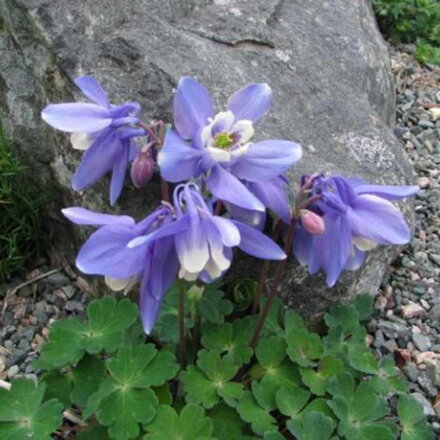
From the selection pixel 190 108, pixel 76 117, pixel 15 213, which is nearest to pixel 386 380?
pixel 190 108

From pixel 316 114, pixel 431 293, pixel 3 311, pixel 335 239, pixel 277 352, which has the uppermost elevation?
pixel 335 239

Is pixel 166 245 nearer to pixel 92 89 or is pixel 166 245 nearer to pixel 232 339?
pixel 92 89

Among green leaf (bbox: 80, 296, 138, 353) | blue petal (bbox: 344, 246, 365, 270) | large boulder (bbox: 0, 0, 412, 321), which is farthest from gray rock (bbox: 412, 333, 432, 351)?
green leaf (bbox: 80, 296, 138, 353)

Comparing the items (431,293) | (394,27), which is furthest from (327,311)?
(394,27)

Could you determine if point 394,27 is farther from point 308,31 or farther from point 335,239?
point 335,239

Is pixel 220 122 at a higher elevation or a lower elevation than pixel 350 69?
higher

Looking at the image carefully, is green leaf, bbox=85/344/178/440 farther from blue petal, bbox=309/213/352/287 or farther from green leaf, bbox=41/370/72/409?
blue petal, bbox=309/213/352/287

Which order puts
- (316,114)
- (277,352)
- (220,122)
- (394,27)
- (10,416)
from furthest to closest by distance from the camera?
(394,27) < (316,114) < (277,352) < (10,416) < (220,122)

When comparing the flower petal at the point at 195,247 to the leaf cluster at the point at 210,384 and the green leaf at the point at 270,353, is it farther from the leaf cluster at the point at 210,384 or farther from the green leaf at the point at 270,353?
the green leaf at the point at 270,353
